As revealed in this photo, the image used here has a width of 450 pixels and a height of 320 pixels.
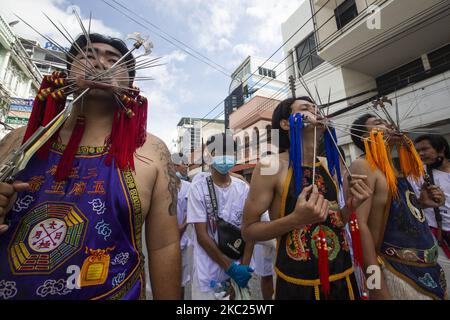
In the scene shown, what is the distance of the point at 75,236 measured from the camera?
3.40ft

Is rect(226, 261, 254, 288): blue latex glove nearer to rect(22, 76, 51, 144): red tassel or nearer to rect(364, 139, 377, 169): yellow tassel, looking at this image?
rect(364, 139, 377, 169): yellow tassel

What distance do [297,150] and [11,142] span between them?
1.87m

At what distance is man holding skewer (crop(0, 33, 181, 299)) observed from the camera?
975mm

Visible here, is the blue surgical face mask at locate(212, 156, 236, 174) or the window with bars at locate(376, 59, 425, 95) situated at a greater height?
the window with bars at locate(376, 59, 425, 95)

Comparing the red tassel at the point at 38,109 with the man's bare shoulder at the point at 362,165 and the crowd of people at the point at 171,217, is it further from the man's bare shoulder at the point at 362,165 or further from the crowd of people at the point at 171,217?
the man's bare shoulder at the point at 362,165

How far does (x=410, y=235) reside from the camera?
5.90 ft

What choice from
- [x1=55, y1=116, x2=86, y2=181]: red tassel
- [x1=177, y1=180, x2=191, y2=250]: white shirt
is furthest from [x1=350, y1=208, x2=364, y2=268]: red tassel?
[x1=177, y1=180, x2=191, y2=250]: white shirt

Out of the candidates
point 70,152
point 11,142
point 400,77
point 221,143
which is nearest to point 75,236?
point 70,152

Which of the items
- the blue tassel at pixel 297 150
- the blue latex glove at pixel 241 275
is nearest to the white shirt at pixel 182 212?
the blue latex glove at pixel 241 275

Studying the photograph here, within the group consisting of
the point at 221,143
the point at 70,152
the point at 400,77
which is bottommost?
the point at 70,152

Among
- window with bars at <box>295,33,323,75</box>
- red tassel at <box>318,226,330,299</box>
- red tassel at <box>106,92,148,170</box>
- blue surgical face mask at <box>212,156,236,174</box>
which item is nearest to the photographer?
red tassel at <box>106,92,148,170</box>

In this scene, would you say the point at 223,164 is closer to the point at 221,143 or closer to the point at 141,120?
the point at 221,143

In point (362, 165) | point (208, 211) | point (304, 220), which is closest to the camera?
point (304, 220)
